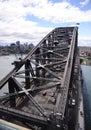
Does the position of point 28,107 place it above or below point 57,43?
below

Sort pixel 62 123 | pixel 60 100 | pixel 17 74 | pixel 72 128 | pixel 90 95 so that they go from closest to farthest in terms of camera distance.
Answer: pixel 62 123 < pixel 60 100 < pixel 17 74 < pixel 72 128 < pixel 90 95

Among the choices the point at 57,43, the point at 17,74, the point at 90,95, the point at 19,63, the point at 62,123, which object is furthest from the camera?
the point at 90,95

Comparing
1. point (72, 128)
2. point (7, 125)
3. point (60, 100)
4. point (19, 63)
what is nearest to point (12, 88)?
point (19, 63)

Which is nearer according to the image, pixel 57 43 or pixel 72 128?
pixel 72 128

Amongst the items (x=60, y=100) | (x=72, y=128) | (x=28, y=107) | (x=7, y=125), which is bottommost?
(x=72, y=128)

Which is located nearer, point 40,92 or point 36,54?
point 40,92

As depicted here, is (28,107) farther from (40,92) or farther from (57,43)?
(57,43)

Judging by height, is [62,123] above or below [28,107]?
above

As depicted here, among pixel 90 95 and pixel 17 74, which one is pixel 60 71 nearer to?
pixel 17 74

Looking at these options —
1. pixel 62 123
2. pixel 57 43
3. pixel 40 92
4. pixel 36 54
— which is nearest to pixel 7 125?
pixel 62 123
